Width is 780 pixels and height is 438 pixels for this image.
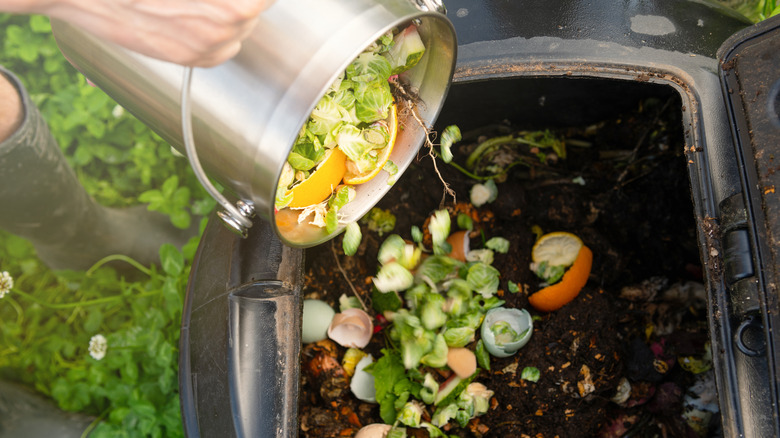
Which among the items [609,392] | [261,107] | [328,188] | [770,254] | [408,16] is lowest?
[609,392]

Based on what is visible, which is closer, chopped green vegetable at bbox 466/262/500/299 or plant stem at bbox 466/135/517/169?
chopped green vegetable at bbox 466/262/500/299

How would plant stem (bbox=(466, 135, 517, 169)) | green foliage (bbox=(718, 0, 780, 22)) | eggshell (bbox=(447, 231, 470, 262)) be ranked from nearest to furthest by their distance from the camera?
1. green foliage (bbox=(718, 0, 780, 22))
2. eggshell (bbox=(447, 231, 470, 262))
3. plant stem (bbox=(466, 135, 517, 169))

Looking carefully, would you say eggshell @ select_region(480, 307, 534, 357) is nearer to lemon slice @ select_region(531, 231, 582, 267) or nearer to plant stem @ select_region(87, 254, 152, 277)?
lemon slice @ select_region(531, 231, 582, 267)

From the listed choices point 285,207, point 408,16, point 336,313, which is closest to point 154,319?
point 336,313

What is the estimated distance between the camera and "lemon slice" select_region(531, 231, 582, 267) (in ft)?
5.62

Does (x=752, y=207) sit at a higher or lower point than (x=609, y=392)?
higher

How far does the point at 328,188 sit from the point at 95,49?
0.55 meters

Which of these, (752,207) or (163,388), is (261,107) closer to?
(752,207)

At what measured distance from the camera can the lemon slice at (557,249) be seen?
5.62 ft

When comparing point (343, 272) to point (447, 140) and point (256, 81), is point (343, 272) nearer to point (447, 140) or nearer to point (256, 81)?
point (447, 140)

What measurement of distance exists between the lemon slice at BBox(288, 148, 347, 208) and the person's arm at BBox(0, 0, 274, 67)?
380 millimetres

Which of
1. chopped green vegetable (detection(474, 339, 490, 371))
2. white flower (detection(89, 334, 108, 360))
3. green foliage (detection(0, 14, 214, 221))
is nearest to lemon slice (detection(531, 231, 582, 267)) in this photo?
chopped green vegetable (detection(474, 339, 490, 371))

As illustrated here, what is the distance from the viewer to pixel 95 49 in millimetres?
937

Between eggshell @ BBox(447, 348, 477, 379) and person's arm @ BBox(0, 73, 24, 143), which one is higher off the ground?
person's arm @ BBox(0, 73, 24, 143)
